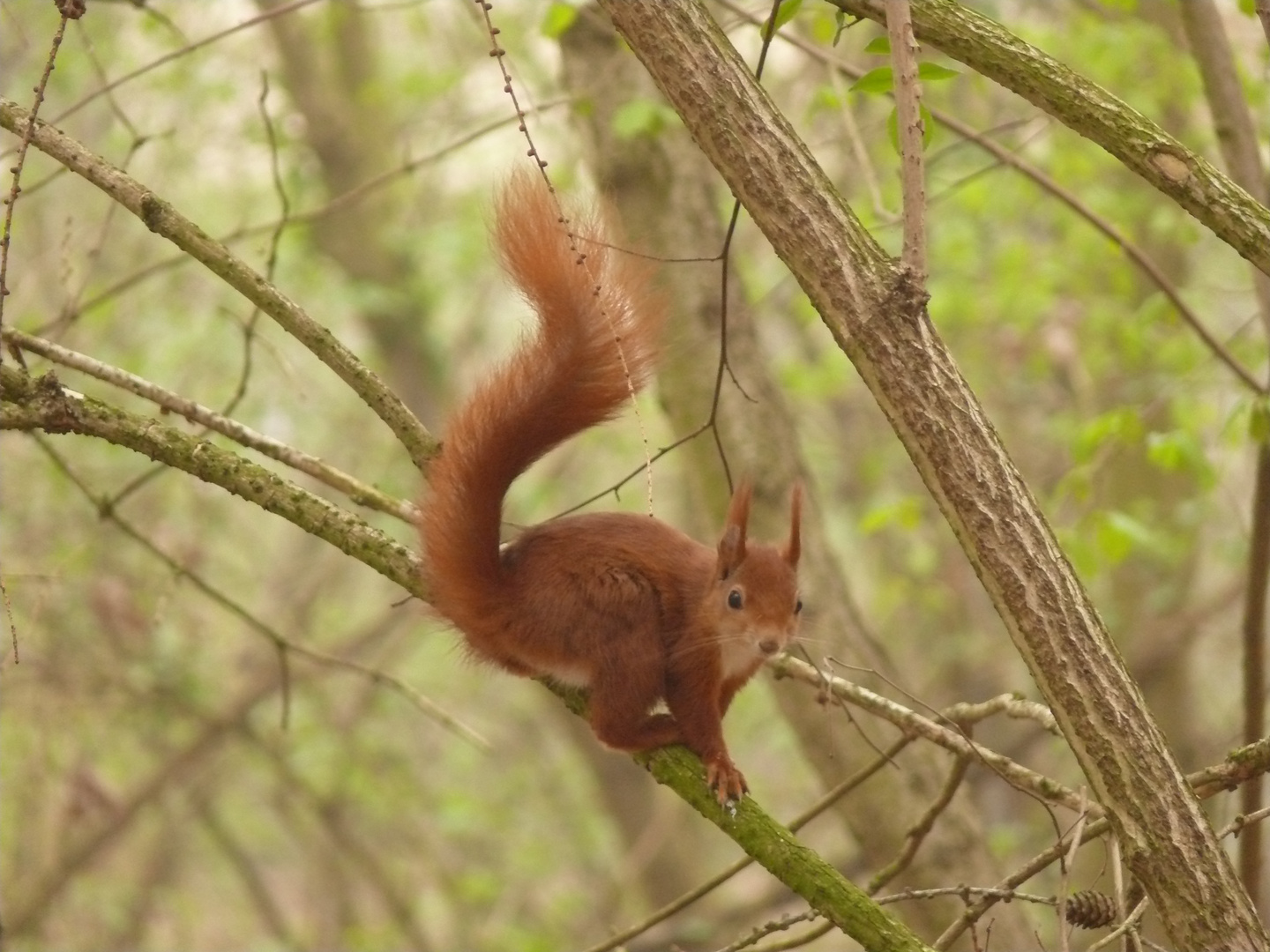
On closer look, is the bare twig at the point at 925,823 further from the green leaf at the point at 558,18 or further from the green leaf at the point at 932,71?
the green leaf at the point at 558,18

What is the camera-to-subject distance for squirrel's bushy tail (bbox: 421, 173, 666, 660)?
2.16 meters

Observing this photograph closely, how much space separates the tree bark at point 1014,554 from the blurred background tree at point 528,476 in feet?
4.36

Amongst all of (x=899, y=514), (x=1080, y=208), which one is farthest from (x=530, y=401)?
(x=899, y=514)

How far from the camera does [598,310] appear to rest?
2.16 meters

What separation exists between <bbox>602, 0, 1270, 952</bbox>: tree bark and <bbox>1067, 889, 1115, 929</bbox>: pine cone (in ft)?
0.58

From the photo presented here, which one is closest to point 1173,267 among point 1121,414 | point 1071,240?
point 1071,240

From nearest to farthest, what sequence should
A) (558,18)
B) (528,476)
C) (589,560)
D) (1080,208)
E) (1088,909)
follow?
(1088,909)
(589,560)
(1080,208)
(558,18)
(528,476)

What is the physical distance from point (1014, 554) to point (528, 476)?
6.49 metres

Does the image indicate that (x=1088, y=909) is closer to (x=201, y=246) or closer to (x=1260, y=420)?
(x=1260, y=420)

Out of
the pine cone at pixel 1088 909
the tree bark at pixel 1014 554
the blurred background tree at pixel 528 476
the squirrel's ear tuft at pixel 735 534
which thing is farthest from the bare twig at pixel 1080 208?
the pine cone at pixel 1088 909

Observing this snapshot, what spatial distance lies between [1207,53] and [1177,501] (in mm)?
3539

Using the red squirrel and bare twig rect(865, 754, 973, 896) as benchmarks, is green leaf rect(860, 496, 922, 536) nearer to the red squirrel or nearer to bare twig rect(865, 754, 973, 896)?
the red squirrel

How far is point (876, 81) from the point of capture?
6.26 ft

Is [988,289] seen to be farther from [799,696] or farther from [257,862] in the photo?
[257,862]
